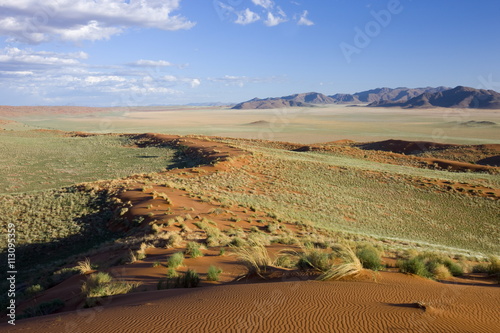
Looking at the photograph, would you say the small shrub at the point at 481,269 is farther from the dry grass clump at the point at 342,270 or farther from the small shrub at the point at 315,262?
the small shrub at the point at 315,262

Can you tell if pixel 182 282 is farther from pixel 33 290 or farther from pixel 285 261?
pixel 33 290

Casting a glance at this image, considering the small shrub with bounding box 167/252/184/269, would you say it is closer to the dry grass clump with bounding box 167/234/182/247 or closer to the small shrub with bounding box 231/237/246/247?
the dry grass clump with bounding box 167/234/182/247

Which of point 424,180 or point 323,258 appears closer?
point 323,258

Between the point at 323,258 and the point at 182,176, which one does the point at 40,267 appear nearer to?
the point at 323,258

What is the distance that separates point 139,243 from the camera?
12.3 m

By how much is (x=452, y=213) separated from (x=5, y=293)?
2374cm

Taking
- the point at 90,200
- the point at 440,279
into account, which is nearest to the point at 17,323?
the point at 440,279

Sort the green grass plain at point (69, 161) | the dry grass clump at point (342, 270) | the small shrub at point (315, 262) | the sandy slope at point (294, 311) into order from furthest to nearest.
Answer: the green grass plain at point (69, 161) < the small shrub at point (315, 262) < the dry grass clump at point (342, 270) < the sandy slope at point (294, 311)

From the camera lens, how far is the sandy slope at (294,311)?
5094 millimetres

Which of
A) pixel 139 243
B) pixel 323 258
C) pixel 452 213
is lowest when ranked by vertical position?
pixel 452 213

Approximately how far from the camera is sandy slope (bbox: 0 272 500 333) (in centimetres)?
509

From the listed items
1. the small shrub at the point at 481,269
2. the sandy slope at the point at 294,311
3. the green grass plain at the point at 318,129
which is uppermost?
the green grass plain at the point at 318,129

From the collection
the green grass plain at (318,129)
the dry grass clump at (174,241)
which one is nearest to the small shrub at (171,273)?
the dry grass clump at (174,241)

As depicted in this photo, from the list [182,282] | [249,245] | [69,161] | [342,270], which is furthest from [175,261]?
[69,161]
